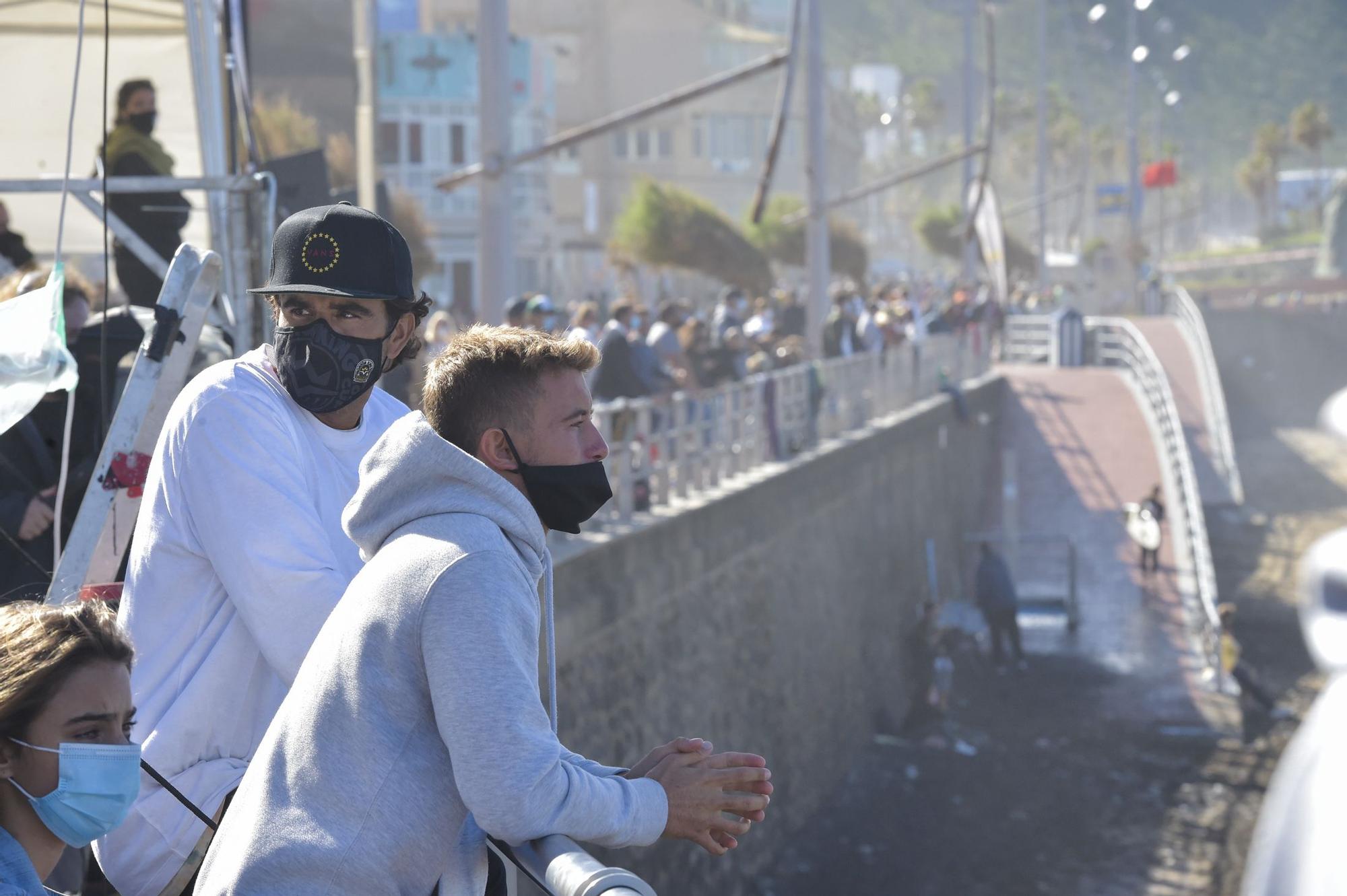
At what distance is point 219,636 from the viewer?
2.81 m

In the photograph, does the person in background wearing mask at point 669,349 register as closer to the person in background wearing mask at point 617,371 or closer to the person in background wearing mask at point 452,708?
the person in background wearing mask at point 617,371

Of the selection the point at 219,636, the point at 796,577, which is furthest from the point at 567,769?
the point at 796,577

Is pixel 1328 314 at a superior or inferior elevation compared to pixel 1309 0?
inferior

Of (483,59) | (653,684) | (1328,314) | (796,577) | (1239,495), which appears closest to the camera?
(483,59)

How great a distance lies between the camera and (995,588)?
67.4 ft

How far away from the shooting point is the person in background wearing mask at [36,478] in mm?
4344

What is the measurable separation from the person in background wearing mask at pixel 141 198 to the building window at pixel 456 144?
40.1 metres

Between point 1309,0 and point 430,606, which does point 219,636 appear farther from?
point 1309,0

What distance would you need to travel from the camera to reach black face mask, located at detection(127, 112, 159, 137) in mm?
5938

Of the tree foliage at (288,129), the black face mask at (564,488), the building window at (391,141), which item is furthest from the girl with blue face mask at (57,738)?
the building window at (391,141)

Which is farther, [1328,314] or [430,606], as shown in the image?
[1328,314]

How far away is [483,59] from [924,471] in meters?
14.4

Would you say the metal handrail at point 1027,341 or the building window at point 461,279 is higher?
the building window at point 461,279

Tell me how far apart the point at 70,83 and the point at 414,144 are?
125 ft
